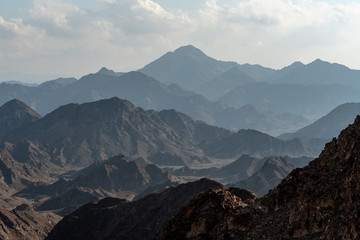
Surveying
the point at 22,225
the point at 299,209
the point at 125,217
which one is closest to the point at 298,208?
the point at 299,209

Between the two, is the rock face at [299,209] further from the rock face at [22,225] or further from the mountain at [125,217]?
the rock face at [22,225]

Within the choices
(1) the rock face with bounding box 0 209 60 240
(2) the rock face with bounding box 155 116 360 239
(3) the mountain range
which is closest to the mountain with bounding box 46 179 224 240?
(1) the rock face with bounding box 0 209 60 240

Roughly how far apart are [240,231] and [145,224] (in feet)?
243

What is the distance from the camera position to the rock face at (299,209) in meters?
27.9

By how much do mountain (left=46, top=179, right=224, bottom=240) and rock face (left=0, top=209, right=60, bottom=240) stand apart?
17.8m

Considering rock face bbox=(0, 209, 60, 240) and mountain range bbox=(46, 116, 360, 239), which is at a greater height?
mountain range bbox=(46, 116, 360, 239)

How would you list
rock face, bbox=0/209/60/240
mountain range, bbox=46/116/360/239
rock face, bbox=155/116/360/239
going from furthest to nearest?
rock face, bbox=0/209/60/240 → mountain range, bbox=46/116/360/239 → rock face, bbox=155/116/360/239

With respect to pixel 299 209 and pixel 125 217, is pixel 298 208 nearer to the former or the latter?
pixel 299 209

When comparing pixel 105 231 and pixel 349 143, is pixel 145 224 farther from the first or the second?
pixel 349 143

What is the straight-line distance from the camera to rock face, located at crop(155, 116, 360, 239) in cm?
2788

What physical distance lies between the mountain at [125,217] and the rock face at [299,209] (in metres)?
62.9

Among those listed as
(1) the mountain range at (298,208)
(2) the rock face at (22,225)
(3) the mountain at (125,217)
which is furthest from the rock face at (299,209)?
(2) the rock face at (22,225)

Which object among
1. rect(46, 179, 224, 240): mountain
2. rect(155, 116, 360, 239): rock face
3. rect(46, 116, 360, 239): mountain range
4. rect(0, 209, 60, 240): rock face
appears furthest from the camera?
rect(0, 209, 60, 240): rock face

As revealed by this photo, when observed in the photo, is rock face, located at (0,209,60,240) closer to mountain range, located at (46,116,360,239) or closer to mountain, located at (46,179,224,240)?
mountain, located at (46,179,224,240)
